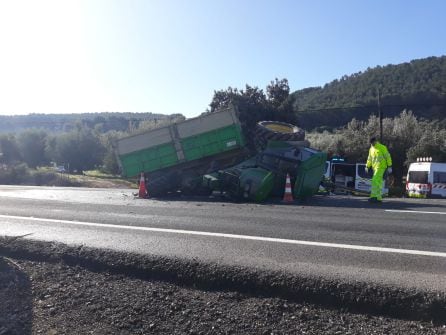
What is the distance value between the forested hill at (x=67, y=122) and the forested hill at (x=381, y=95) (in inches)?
860

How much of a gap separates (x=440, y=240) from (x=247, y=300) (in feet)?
10.4

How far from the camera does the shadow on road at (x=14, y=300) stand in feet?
13.5

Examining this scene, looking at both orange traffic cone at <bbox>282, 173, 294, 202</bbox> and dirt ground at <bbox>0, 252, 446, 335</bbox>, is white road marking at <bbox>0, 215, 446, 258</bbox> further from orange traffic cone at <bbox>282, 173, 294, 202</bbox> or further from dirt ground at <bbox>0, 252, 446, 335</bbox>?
orange traffic cone at <bbox>282, 173, 294, 202</bbox>

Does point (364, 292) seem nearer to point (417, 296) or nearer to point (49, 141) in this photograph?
point (417, 296)

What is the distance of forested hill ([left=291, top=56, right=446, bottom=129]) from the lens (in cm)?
4291

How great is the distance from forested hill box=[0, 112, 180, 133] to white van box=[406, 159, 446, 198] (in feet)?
158

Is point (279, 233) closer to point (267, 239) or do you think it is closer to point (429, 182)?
point (267, 239)

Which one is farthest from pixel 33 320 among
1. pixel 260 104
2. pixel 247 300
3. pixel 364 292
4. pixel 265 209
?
pixel 260 104

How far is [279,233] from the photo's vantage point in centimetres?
694

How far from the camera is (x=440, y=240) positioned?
623 centimetres

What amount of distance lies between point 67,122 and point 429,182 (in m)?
66.7

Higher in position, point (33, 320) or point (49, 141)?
point (49, 141)

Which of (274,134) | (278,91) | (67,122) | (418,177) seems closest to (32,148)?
(67,122)

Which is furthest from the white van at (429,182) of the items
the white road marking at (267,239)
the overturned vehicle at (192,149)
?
the white road marking at (267,239)
